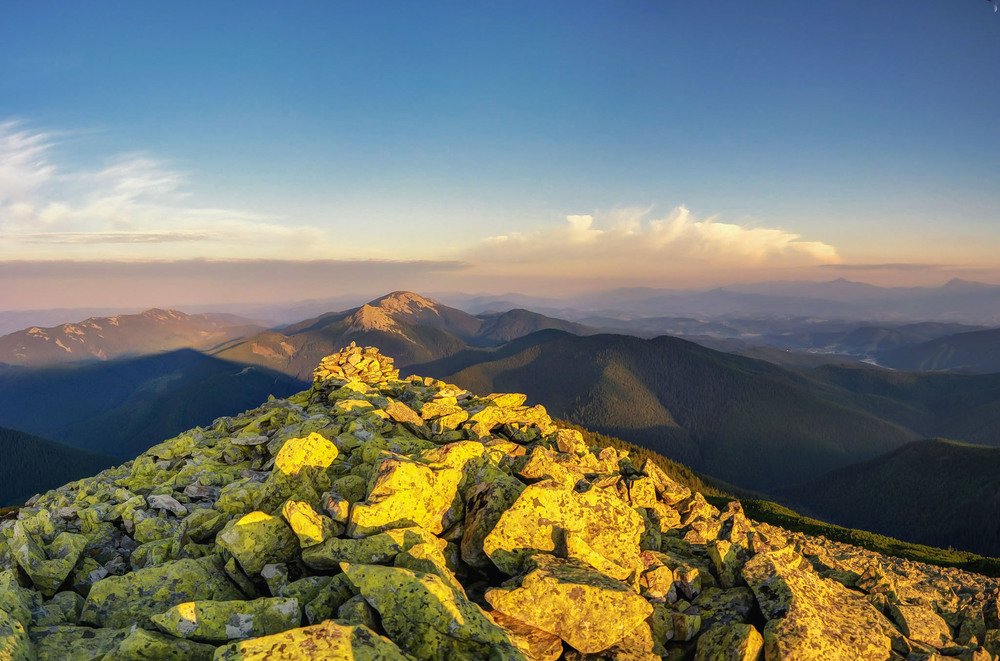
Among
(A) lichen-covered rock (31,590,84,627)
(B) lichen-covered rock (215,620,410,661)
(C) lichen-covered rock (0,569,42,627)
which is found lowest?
(A) lichen-covered rock (31,590,84,627)

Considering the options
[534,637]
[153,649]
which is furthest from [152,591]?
[534,637]

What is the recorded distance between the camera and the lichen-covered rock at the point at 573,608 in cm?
1504

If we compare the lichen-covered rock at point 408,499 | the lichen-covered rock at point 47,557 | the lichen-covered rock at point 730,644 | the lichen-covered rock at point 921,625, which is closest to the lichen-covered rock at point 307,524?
the lichen-covered rock at point 408,499

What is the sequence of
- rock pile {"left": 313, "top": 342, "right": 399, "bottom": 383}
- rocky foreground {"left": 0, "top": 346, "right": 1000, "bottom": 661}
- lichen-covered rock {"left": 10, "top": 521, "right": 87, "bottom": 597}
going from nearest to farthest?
rocky foreground {"left": 0, "top": 346, "right": 1000, "bottom": 661}
lichen-covered rock {"left": 10, "top": 521, "right": 87, "bottom": 597}
rock pile {"left": 313, "top": 342, "right": 399, "bottom": 383}

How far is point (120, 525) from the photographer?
80.1 ft

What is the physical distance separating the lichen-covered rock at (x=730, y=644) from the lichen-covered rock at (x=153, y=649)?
16.4 metres

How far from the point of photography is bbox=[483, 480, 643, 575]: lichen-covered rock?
17844mm

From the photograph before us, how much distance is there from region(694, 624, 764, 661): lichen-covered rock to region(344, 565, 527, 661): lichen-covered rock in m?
7.49

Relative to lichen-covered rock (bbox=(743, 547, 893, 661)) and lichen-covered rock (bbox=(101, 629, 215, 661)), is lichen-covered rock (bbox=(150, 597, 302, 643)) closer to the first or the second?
lichen-covered rock (bbox=(101, 629, 215, 661))

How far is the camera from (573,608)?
600 inches

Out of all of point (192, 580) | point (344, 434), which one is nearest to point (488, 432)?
point (344, 434)

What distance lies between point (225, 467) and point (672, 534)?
30943 mm

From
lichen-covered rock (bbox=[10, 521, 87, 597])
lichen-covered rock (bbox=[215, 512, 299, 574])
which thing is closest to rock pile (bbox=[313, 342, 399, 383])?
lichen-covered rock (bbox=[10, 521, 87, 597])

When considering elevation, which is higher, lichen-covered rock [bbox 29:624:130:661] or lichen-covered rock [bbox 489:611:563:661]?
lichen-covered rock [bbox 29:624:130:661]
